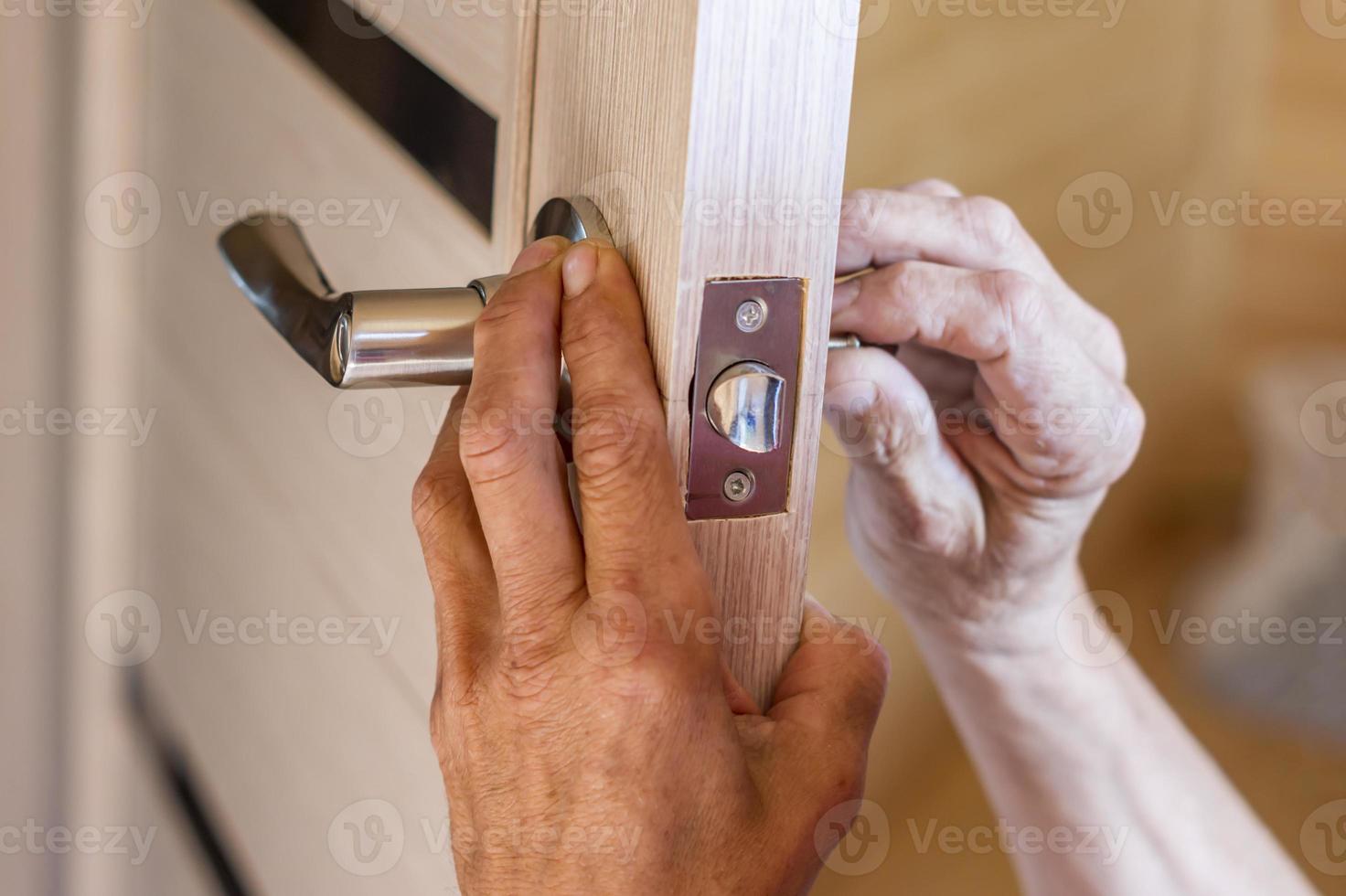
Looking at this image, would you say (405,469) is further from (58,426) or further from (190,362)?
(58,426)

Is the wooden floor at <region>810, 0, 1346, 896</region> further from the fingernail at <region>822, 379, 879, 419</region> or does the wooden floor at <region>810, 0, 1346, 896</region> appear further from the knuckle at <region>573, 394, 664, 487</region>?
the knuckle at <region>573, 394, 664, 487</region>

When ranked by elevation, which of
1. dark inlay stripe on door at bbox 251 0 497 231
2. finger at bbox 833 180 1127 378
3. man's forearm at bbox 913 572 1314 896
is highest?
dark inlay stripe on door at bbox 251 0 497 231

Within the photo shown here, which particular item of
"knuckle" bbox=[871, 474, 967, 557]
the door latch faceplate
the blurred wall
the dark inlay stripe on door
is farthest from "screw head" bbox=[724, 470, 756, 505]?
the blurred wall

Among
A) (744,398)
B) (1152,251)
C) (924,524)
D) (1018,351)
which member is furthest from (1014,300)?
(1152,251)

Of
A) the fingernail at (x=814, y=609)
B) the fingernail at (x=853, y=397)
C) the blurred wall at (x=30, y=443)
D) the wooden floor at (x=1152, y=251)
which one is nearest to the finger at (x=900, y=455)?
the fingernail at (x=853, y=397)

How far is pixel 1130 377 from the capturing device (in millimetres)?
1673

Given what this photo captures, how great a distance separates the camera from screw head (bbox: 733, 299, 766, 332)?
0.32 metres

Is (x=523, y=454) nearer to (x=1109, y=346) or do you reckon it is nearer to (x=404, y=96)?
(x=404, y=96)

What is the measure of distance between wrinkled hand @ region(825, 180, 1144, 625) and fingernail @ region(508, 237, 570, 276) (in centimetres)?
18

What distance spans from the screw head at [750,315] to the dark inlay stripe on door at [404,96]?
172 millimetres

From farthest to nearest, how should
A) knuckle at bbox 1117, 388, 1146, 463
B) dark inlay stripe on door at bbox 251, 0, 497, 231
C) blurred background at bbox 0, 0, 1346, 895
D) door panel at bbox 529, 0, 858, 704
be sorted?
blurred background at bbox 0, 0, 1346, 895 < knuckle at bbox 1117, 388, 1146, 463 < dark inlay stripe on door at bbox 251, 0, 497, 231 < door panel at bbox 529, 0, 858, 704

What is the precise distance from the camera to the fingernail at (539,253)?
36 centimetres

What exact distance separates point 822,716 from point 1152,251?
1395mm

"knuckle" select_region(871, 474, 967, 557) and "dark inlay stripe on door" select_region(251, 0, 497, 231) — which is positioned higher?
"dark inlay stripe on door" select_region(251, 0, 497, 231)
